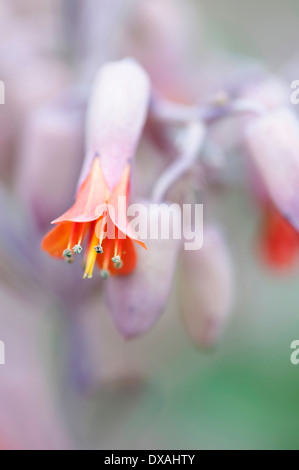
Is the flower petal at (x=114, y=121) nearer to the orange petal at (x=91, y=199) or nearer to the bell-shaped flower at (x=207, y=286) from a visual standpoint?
the orange petal at (x=91, y=199)

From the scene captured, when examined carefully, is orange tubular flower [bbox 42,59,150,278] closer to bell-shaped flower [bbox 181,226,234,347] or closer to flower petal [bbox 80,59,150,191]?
flower petal [bbox 80,59,150,191]

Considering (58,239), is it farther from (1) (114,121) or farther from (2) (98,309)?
(2) (98,309)

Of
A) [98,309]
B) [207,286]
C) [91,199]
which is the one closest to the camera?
[91,199]

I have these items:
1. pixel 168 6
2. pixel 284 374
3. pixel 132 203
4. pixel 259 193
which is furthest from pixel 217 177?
pixel 284 374

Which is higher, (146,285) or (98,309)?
(98,309)

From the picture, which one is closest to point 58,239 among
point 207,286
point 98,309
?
point 207,286

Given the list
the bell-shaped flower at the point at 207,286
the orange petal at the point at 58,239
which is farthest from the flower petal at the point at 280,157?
the orange petal at the point at 58,239
